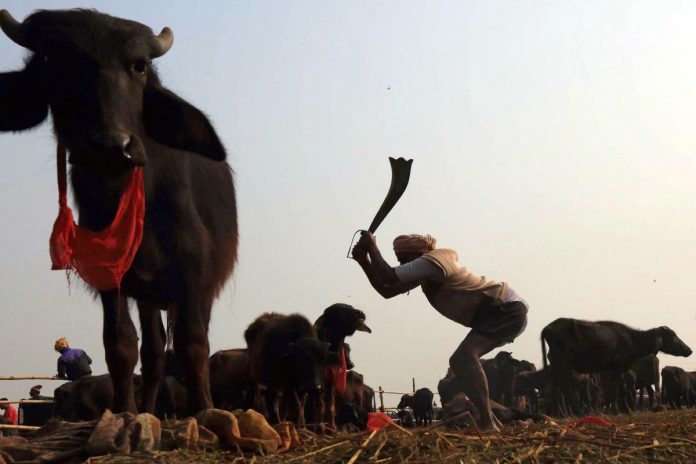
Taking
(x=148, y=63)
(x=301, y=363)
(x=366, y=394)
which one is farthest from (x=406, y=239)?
(x=366, y=394)

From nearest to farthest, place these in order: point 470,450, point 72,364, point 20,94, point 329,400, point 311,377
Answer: point 470,450 → point 20,94 → point 311,377 → point 329,400 → point 72,364

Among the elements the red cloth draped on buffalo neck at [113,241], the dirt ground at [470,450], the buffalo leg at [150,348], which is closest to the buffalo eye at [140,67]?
the red cloth draped on buffalo neck at [113,241]

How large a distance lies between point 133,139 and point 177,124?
1.18 metres

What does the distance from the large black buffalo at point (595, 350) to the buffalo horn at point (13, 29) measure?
52.7 ft

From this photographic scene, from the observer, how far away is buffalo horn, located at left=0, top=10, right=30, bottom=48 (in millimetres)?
6770

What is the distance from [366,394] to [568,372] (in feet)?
16.0

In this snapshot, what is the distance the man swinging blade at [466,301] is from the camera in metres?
7.19

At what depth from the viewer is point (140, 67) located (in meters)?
6.70

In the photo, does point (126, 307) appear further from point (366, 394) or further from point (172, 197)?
point (366, 394)

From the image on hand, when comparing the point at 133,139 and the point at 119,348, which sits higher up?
the point at 133,139

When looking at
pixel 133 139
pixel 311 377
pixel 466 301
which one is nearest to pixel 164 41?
pixel 133 139

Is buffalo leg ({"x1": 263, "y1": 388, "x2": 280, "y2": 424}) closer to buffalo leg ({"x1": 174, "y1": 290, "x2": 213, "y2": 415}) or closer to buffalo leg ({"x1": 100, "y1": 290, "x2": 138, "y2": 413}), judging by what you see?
buffalo leg ({"x1": 100, "y1": 290, "x2": 138, "y2": 413})

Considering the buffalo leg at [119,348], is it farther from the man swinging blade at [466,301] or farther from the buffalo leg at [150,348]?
the man swinging blade at [466,301]

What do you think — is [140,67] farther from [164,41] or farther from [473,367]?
[473,367]
